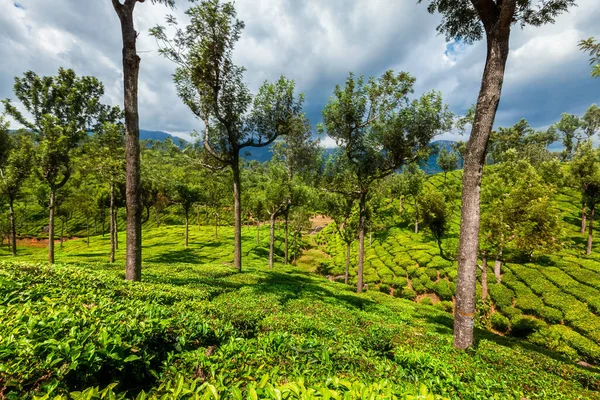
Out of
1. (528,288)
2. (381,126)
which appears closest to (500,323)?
(528,288)

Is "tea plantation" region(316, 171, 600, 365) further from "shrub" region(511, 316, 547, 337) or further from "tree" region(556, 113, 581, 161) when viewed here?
"tree" region(556, 113, 581, 161)

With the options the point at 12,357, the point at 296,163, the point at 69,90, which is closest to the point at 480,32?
the point at 12,357

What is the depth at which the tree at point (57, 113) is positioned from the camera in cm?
1525

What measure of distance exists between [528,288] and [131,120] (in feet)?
102

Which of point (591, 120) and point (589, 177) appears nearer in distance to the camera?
point (589, 177)

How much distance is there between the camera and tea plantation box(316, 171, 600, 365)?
15.7m

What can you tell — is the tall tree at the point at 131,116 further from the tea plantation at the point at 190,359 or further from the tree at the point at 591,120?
the tree at the point at 591,120

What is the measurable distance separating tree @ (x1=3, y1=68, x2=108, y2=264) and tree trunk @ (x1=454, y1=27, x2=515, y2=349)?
69.5 ft

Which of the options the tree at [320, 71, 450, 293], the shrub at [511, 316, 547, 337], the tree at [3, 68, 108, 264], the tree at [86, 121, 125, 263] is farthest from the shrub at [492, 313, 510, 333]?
the tree at [3, 68, 108, 264]

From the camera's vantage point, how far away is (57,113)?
15859mm

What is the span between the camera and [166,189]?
33344 millimetres

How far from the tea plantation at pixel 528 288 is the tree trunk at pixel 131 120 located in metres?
16.6

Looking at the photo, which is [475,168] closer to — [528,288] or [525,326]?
[525,326]

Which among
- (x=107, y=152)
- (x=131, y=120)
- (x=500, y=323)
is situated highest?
(x=107, y=152)
